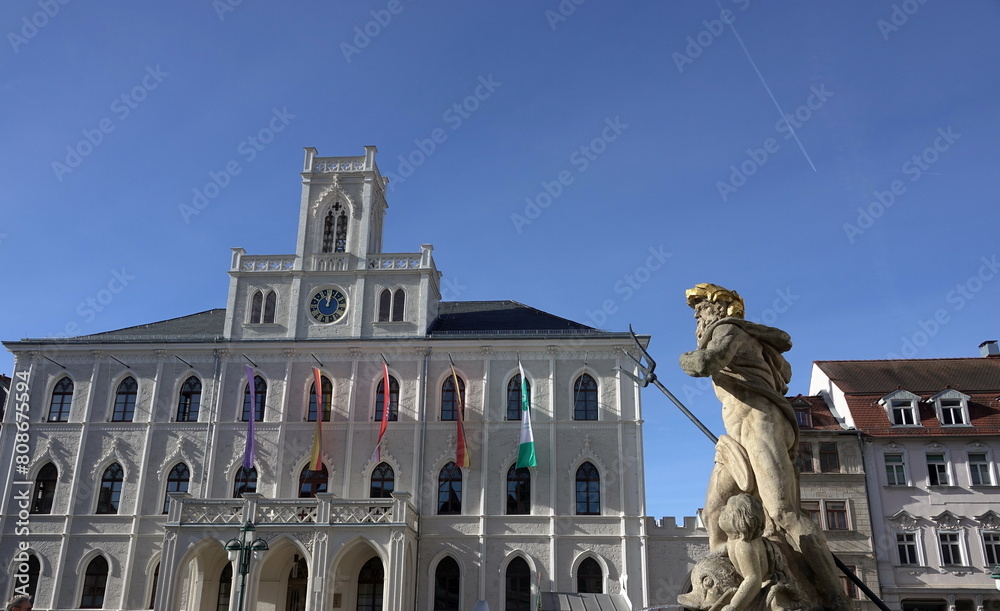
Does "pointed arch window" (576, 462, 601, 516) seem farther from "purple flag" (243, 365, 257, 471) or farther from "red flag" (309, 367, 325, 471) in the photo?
"purple flag" (243, 365, 257, 471)

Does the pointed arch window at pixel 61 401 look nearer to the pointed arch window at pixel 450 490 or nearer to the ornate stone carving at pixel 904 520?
the pointed arch window at pixel 450 490

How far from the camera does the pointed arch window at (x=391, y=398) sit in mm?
29438

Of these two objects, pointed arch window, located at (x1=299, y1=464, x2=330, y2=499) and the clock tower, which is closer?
pointed arch window, located at (x1=299, y1=464, x2=330, y2=499)

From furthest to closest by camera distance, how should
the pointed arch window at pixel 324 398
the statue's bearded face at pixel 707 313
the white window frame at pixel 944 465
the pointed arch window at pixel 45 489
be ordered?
the white window frame at pixel 944 465, the pointed arch window at pixel 324 398, the pointed arch window at pixel 45 489, the statue's bearded face at pixel 707 313

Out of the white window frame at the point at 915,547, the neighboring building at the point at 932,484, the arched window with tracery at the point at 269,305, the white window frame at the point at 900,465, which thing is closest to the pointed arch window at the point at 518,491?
the arched window with tracery at the point at 269,305

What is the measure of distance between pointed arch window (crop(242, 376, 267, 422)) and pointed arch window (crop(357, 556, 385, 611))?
650 centimetres

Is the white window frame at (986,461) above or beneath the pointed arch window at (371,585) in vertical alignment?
above

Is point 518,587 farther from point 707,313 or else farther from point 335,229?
point 707,313

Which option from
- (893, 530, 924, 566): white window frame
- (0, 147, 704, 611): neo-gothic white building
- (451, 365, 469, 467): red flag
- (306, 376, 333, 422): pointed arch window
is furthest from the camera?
(306, 376, 333, 422): pointed arch window

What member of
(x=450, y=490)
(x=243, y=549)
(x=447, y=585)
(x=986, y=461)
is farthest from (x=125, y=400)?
(x=986, y=461)

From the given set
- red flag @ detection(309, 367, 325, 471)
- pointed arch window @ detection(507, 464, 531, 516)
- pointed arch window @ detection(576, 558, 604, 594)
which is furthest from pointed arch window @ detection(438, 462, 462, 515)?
pointed arch window @ detection(576, 558, 604, 594)

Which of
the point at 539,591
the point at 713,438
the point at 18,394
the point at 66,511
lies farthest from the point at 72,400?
the point at 713,438

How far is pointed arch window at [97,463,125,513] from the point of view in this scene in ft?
95.3

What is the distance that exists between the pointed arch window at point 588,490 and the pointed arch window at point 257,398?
37.3 feet
